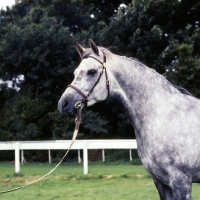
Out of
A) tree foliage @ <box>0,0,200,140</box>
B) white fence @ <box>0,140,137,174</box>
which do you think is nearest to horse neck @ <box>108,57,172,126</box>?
white fence @ <box>0,140,137,174</box>

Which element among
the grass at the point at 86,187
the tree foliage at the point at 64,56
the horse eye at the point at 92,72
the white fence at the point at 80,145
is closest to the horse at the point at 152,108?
the horse eye at the point at 92,72

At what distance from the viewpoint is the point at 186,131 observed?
3.77 m

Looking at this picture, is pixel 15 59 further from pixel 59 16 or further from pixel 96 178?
pixel 96 178

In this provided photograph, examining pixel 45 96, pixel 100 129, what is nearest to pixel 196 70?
pixel 100 129

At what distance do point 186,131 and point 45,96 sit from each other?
580 inches

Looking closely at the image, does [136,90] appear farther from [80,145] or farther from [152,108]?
[80,145]

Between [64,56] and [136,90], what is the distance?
47.8 ft

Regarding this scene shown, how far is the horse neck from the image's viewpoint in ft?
12.8

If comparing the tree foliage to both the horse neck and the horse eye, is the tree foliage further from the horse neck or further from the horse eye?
the horse eye

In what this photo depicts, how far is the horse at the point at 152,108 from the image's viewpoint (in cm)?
367

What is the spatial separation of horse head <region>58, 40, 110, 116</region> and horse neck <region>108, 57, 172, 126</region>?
0.14 metres

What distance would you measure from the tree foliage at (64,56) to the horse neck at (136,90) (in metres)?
12.5

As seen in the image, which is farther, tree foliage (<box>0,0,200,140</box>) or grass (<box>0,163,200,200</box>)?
tree foliage (<box>0,0,200,140</box>)

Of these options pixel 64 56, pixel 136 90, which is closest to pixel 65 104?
pixel 136 90
